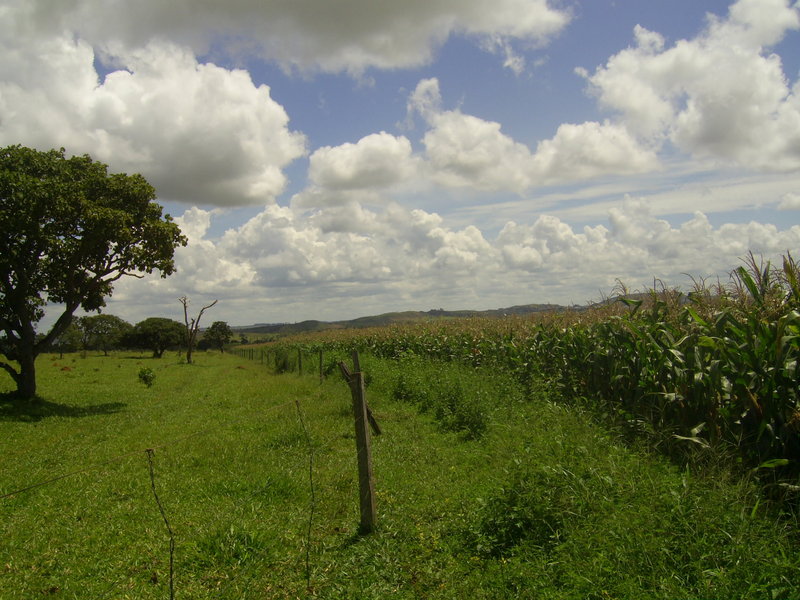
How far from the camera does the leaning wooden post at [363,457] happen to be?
5.97 metres

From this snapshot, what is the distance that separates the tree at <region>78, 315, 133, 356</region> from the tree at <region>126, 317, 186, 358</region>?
1.53 m

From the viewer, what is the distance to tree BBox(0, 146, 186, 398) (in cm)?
1627

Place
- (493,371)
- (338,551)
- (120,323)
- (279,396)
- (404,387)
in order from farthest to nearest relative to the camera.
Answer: (120,323) < (279,396) < (404,387) < (493,371) < (338,551)

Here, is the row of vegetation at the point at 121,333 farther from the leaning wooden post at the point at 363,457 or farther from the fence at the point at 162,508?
the leaning wooden post at the point at 363,457

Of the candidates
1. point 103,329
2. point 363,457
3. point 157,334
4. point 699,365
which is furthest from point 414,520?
point 103,329

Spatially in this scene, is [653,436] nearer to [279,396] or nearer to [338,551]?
[338,551]

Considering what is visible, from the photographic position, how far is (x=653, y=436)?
23.7 ft

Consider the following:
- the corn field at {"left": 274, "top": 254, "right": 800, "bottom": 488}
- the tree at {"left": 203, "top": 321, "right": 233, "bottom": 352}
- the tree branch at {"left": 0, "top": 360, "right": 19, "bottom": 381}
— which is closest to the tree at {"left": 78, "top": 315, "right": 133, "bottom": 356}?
the tree at {"left": 203, "top": 321, "right": 233, "bottom": 352}

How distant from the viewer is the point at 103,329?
69875 millimetres

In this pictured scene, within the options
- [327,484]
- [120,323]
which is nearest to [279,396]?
[327,484]

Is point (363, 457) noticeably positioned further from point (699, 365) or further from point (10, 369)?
point (10, 369)

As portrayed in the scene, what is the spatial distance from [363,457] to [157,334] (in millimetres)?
68988

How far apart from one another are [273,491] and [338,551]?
2353 mm

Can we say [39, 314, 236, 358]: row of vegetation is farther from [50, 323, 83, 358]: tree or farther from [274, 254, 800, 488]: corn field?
[274, 254, 800, 488]: corn field
